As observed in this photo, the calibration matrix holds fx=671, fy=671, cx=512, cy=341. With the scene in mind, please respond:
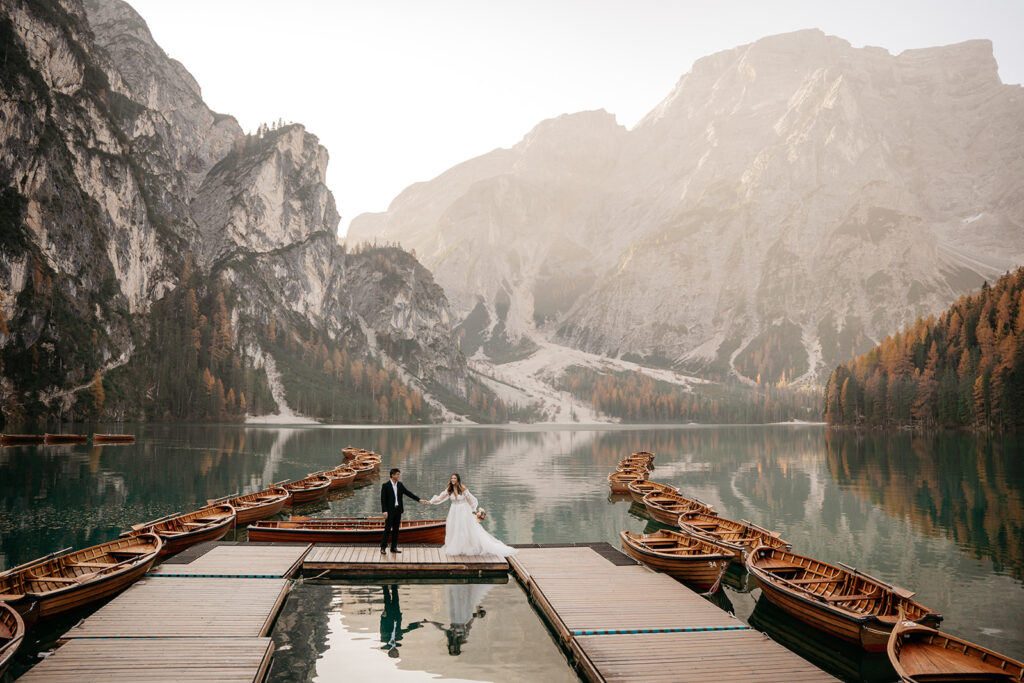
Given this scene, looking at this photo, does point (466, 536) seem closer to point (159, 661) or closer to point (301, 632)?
point (301, 632)

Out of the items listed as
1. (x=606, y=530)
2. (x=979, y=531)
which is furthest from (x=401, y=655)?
(x=979, y=531)

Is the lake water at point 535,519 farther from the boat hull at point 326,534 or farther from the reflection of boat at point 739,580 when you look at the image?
the boat hull at point 326,534

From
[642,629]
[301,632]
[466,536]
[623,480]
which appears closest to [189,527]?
[466,536]

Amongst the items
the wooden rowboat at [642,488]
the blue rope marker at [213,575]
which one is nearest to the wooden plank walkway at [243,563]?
the blue rope marker at [213,575]

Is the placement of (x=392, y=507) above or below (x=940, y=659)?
above

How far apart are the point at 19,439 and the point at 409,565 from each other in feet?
380

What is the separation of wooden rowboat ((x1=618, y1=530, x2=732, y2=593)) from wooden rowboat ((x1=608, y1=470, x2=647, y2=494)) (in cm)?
3438

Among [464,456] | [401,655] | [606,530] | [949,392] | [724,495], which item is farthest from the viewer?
[949,392]

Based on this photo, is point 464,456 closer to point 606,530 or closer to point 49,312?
point 606,530

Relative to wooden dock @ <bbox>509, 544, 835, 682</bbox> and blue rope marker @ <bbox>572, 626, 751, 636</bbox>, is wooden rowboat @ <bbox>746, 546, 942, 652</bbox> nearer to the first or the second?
wooden dock @ <bbox>509, 544, 835, 682</bbox>

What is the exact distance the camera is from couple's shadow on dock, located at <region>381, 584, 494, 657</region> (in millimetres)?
21500

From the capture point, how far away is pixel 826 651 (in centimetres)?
2214

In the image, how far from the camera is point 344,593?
2731cm

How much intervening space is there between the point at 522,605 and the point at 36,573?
694 inches
